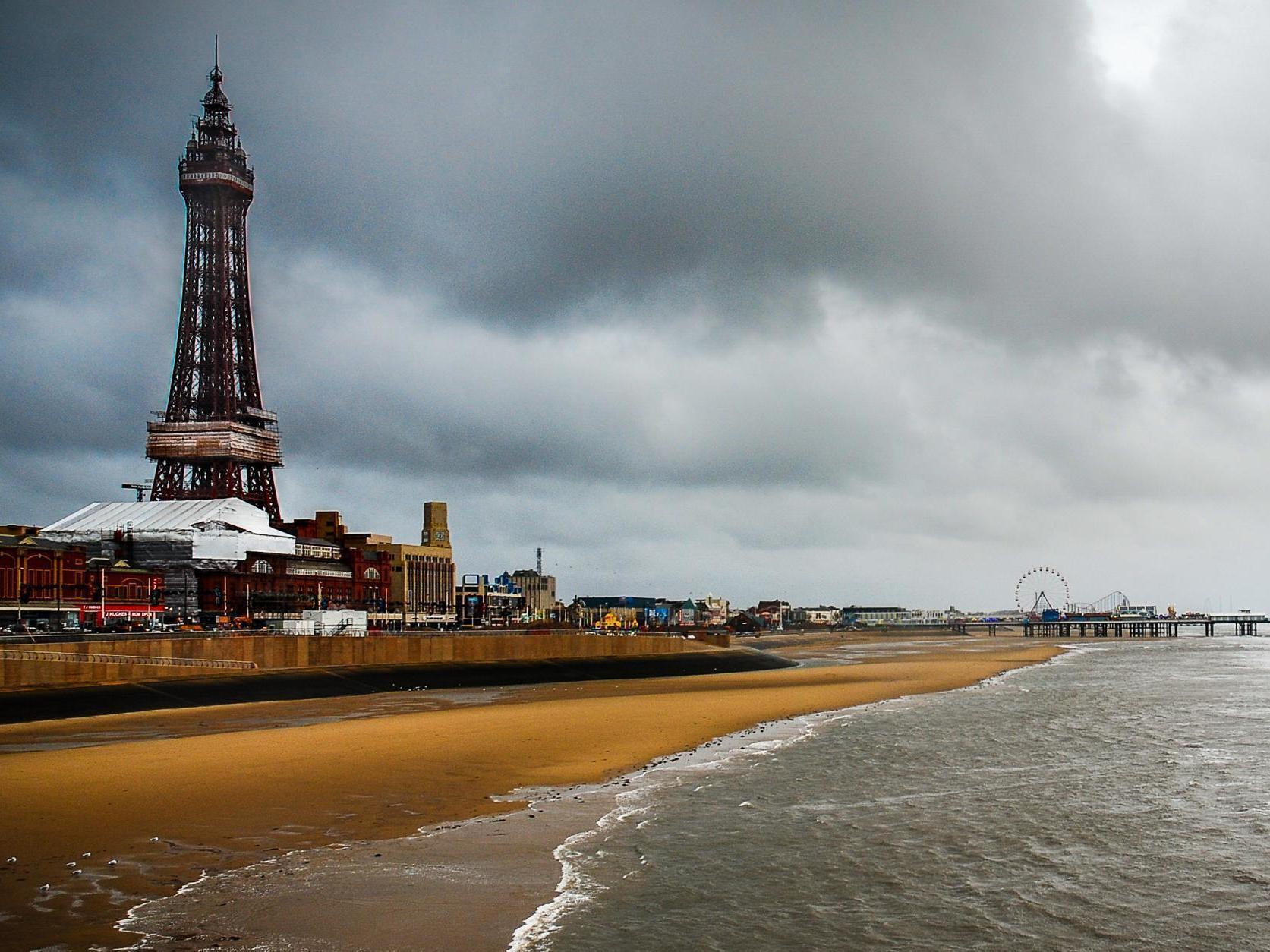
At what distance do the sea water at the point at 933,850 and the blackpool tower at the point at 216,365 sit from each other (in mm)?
109100

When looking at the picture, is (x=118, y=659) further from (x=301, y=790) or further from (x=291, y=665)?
(x=301, y=790)

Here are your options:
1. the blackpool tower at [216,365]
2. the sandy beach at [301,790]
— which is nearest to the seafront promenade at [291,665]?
the sandy beach at [301,790]

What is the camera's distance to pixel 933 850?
16.4 metres

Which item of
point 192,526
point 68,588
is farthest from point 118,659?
point 192,526

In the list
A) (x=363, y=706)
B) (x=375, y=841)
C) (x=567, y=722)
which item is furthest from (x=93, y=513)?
(x=375, y=841)

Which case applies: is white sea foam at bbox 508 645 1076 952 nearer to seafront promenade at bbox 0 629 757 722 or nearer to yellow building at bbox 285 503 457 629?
seafront promenade at bbox 0 629 757 722

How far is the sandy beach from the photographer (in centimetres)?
1241

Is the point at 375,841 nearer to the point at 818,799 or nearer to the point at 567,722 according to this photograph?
the point at 818,799

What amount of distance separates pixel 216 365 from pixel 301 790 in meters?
124

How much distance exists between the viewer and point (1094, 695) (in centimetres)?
4809

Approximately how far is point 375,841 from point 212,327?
13209cm

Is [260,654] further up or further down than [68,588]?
further down

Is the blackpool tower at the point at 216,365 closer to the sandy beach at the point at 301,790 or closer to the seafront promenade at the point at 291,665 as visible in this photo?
the seafront promenade at the point at 291,665

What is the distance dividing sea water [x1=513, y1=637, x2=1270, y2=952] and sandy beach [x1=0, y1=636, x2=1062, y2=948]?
150 cm
